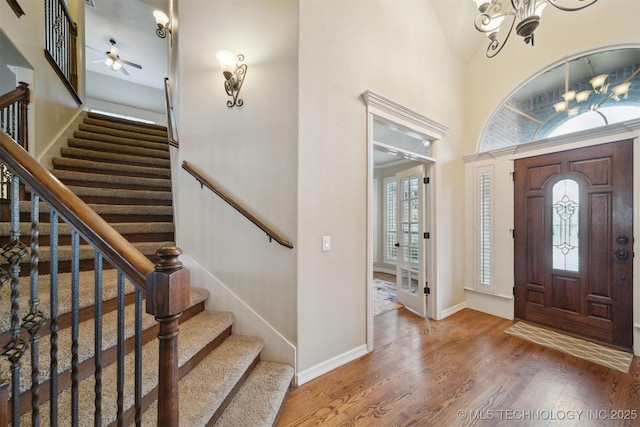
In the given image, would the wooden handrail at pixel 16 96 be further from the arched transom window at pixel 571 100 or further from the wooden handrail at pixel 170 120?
the arched transom window at pixel 571 100

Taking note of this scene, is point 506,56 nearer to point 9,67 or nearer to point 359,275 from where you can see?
point 359,275

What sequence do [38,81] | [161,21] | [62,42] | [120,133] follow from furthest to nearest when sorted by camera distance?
[120,133] → [161,21] → [62,42] → [38,81]

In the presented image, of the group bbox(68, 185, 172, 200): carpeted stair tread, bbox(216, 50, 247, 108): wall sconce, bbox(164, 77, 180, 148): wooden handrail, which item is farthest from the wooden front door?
bbox(68, 185, 172, 200): carpeted stair tread

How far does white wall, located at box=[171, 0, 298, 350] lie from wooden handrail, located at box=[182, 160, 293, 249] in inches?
2.1

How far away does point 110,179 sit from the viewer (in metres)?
2.81

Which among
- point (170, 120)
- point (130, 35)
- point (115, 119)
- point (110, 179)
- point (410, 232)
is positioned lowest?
point (410, 232)

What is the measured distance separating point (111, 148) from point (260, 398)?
12.2 feet

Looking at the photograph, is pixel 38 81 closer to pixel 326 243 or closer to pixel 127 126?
pixel 127 126

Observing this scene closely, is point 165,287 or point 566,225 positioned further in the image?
point 566,225

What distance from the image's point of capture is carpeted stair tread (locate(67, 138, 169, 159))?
11.1ft

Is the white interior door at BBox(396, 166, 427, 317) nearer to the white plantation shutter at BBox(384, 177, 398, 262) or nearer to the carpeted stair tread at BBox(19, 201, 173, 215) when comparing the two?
the white plantation shutter at BBox(384, 177, 398, 262)

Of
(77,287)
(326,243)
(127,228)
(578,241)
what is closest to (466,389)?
(326,243)

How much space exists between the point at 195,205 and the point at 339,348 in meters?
1.86

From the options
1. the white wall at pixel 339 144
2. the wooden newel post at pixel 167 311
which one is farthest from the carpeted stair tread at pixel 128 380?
the white wall at pixel 339 144
